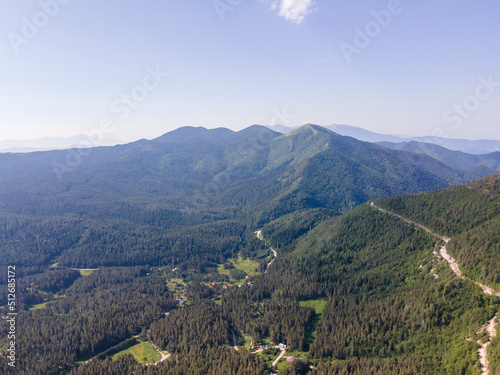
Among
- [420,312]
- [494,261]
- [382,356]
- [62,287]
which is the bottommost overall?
[62,287]

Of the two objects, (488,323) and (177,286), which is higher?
(488,323)

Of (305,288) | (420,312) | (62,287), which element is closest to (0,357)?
(62,287)

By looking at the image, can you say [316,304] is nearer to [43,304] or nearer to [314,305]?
[314,305]

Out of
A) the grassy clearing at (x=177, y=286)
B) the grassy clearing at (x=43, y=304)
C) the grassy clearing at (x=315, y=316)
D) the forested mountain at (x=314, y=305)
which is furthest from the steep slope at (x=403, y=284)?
the grassy clearing at (x=43, y=304)

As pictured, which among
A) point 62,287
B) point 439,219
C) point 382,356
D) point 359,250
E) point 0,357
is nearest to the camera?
point 382,356

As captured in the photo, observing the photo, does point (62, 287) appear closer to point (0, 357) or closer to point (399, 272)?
point (0, 357)

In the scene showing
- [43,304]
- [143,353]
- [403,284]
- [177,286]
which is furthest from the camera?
[177,286]

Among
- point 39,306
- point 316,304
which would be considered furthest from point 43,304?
point 316,304

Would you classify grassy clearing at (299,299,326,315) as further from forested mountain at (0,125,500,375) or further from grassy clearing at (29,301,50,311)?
grassy clearing at (29,301,50,311)

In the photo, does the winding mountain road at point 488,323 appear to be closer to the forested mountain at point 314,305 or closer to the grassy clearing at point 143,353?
the forested mountain at point 314,305
